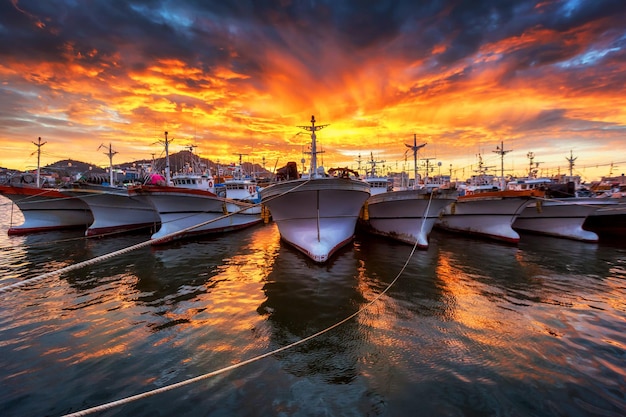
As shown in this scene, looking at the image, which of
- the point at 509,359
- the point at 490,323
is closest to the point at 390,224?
the point at 490,323

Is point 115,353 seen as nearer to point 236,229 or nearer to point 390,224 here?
point 390,224

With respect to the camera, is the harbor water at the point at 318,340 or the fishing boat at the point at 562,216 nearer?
the harbor water at the point at 318,340

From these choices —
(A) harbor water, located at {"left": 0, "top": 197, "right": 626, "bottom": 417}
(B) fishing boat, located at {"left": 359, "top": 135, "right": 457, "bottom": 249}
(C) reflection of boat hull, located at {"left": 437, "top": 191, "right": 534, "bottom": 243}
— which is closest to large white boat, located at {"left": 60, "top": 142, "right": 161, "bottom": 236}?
(A) harbor water, located at {"left": 0, "top": 197, "right": 626, "bottom": 417}

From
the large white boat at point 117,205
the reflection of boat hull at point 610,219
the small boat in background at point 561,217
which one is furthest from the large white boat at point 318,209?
the reflection of boat hull at point 610,219

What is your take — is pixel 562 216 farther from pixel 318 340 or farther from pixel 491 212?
pixel 318 340

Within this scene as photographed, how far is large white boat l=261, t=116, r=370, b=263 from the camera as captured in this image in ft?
35.9

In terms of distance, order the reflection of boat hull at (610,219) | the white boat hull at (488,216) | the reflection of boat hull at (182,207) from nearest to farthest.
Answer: the reflection of boat hull at (182,207) → the white boat hull at (488,216) → the reflection of boat hull at (610,219)

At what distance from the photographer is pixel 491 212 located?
16922 mm

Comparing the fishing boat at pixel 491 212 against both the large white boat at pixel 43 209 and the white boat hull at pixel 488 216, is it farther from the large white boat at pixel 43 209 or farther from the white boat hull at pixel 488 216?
the large white boat at pixel 43 209

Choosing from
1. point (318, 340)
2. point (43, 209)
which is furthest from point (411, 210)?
point (43, 209)

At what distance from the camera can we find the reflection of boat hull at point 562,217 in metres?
16.4

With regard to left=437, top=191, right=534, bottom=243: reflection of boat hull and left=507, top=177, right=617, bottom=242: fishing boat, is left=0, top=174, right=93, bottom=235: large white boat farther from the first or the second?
left=507, top=177, right=617, bottom=242: fishing boat

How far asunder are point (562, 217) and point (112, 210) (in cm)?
2996

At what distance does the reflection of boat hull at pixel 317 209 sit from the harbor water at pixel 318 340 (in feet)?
5.85
